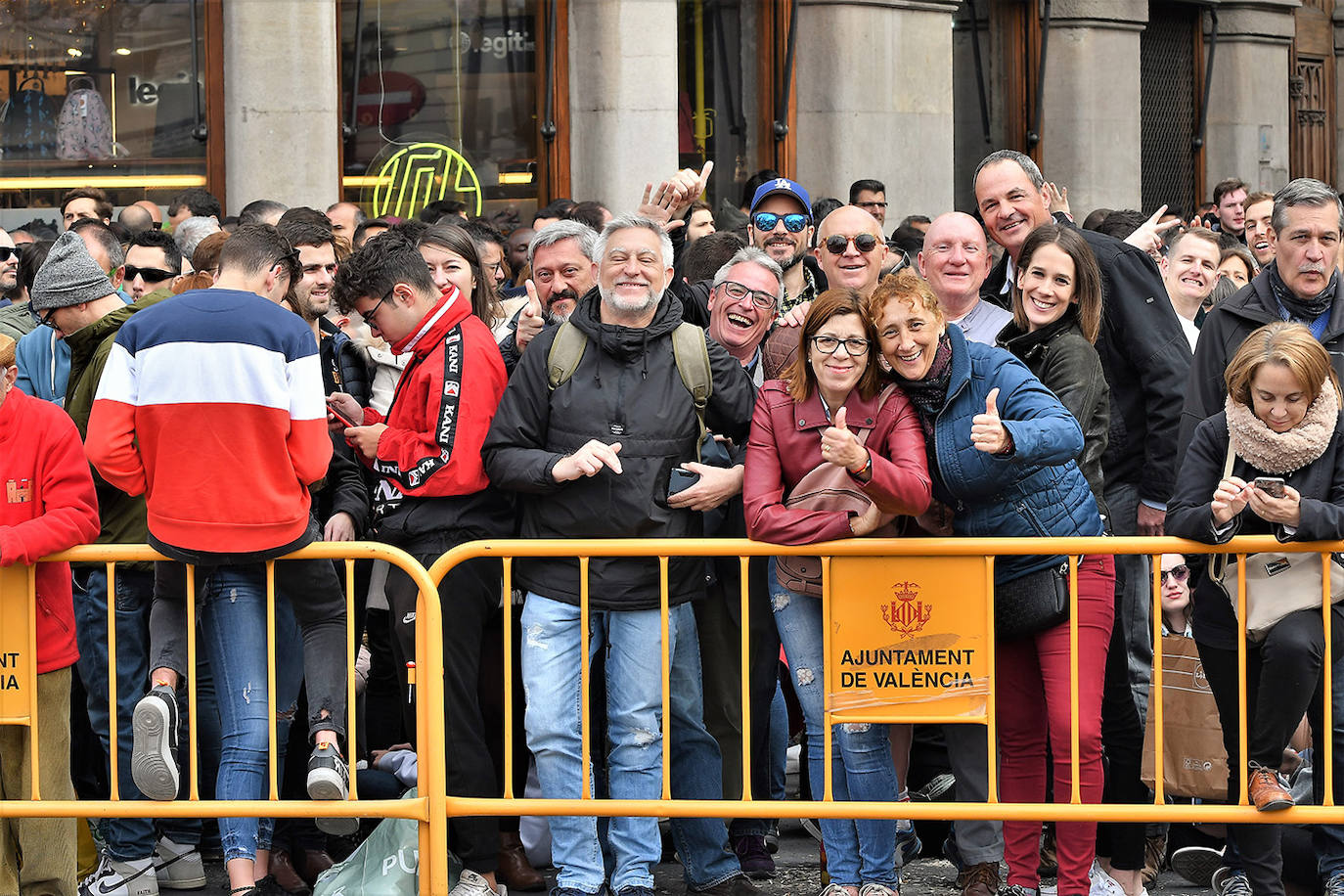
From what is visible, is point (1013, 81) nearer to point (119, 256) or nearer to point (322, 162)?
point (322, 162)

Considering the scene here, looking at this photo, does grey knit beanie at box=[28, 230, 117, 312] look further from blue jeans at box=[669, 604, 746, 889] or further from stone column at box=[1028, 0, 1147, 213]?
stone column at box=[1028, 0, 1147, 213]

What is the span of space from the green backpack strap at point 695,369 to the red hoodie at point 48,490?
209 centimetres

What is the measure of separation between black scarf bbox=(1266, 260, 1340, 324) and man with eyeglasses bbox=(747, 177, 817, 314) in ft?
6.53

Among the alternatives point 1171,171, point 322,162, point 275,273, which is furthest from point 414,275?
point 1171,171

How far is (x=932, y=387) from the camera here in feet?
19.6

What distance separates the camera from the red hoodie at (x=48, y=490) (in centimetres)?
602

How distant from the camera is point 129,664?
266 inches

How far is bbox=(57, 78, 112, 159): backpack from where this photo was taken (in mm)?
12016

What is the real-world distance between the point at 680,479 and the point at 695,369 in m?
0.41

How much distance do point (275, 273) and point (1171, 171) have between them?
12.9 metres

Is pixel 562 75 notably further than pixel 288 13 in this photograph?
Yes

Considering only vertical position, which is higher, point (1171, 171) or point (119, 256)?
point (1171, 171)

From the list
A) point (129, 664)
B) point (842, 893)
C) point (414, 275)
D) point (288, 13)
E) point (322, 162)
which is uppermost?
point (288, 13)

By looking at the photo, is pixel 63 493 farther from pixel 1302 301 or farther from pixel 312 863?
pixel 1302 301
